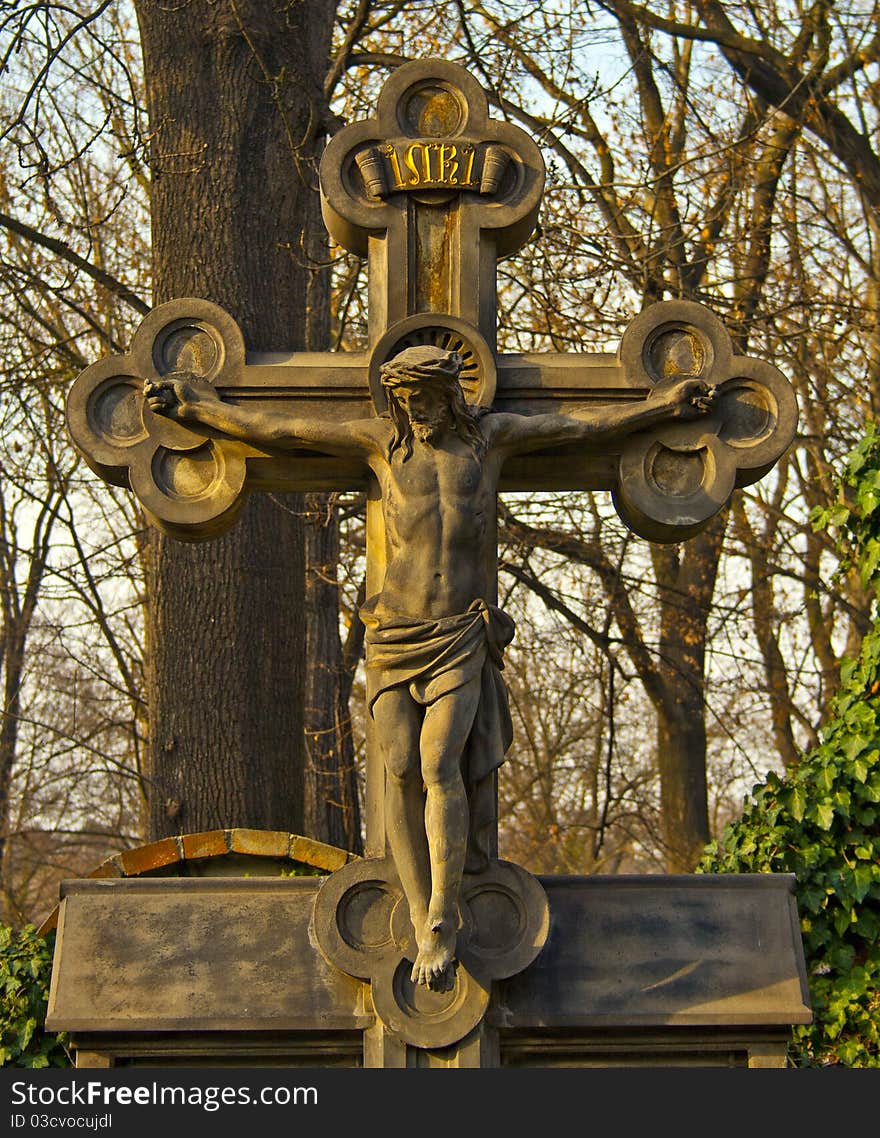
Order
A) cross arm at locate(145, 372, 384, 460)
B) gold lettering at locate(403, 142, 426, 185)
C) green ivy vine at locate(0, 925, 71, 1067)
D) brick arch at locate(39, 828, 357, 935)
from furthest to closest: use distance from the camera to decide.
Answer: brick arch at locate(39, 828, 357, 935) < green ivy vine at locate(0, 925, 71, 1067) < gold lettering at locate(403, 142, 426, 185) < cross arm at locate(145, 372, 384, 460)

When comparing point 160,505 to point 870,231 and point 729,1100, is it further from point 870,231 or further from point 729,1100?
point 870,231

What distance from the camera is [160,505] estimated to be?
5125 millimetres

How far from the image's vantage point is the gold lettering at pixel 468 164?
529 cm

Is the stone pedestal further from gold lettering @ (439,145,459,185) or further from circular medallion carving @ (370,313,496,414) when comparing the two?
gold lettering @ (439,145,459,185)

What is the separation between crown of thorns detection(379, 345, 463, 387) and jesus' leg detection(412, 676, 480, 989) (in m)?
0.85

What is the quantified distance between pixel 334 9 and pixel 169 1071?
7548 mm

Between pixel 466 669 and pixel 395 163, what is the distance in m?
1.66

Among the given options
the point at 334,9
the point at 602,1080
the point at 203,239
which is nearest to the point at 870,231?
the point at 334,9

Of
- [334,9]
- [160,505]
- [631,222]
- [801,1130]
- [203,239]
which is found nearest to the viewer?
[801,1130]

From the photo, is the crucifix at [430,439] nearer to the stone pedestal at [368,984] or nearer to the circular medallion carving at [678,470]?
the circular medallion carving at [678,470]

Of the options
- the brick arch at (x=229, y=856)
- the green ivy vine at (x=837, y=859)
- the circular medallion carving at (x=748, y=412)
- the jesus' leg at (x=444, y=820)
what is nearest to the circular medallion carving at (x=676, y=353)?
the circular medallion carving at (x=748, y=412)

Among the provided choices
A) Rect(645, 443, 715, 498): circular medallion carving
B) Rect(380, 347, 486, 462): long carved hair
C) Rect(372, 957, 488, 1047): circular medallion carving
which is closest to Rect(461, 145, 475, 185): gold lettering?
Rect(380, 347, 486, 462): long carved hair

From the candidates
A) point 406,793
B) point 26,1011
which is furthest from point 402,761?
point 26,1011

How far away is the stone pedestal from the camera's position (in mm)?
4621
